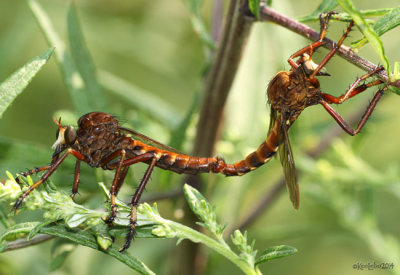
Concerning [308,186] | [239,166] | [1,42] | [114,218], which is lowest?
[308,186]

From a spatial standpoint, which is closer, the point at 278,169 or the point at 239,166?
the point at 239,166

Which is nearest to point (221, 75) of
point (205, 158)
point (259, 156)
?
point (205, 158)

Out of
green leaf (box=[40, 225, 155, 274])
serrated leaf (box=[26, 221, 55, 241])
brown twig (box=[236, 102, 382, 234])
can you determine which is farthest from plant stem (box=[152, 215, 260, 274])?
brown twig (box=[236, 102, 382, 234])

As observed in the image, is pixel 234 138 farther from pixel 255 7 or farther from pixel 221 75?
pixel 255 7

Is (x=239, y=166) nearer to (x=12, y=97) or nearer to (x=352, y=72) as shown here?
(x=12, y=97)

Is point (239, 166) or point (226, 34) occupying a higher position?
point (226, 34)

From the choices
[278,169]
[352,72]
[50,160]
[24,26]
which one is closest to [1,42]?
[24,26]

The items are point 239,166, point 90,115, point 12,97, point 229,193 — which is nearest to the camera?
point 12,97
